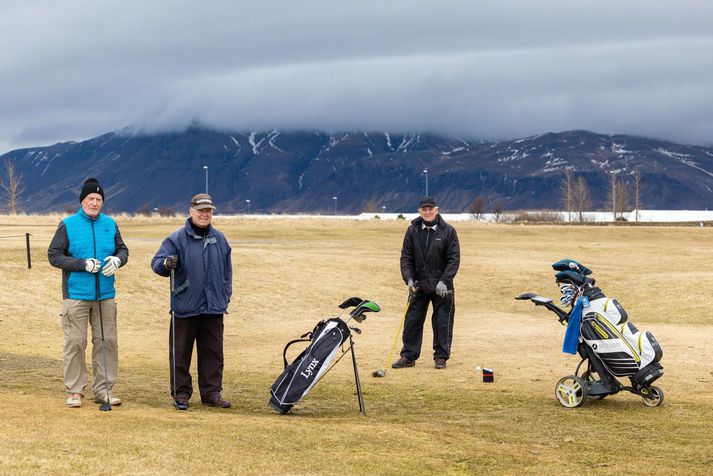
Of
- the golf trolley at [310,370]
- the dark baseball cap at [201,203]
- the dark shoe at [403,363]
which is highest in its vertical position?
the dark baseball cap at [201,203]

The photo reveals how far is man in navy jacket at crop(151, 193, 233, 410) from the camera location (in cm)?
1098

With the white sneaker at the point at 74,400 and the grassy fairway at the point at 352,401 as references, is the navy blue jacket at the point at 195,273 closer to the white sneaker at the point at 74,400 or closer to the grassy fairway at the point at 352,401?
the grassy fairway at the point at 352,401

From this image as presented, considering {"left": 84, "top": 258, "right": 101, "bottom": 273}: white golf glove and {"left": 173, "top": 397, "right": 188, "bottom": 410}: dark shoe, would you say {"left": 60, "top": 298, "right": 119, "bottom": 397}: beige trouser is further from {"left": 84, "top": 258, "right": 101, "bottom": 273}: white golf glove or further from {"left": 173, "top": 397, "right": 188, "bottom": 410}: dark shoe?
{"left": 173, "top": 397, "right": 188, "bottom": 410}: dark shoe

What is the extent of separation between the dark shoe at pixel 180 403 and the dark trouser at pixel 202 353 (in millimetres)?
89

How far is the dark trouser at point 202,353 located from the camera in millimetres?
11125

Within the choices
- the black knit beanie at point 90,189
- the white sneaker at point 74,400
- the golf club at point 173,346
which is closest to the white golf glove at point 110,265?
the golf club at point 173,346

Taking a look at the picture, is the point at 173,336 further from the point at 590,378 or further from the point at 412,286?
the point at 590,378

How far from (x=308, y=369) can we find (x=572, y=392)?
3.07m

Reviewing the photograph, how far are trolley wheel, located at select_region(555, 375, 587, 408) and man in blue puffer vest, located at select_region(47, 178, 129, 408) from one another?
5115 mm

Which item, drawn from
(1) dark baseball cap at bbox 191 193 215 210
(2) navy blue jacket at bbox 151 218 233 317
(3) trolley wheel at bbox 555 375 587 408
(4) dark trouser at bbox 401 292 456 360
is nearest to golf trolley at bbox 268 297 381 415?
(2) navy blue jacket at bbox 151 218 233 317

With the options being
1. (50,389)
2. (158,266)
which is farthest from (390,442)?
(50,389)

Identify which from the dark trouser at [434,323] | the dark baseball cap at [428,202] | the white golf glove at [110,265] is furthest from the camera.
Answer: the dark trouser at [434,323]

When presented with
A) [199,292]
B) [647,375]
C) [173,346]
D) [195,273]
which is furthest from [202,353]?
[647,375]

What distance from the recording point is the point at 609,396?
1199 centimetres
